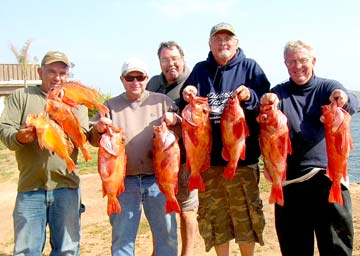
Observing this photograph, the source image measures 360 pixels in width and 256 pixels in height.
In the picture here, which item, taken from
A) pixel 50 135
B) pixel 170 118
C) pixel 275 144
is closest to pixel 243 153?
pixel 275 144

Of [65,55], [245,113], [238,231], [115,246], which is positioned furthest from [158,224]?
[65,55]

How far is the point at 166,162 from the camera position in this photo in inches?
180

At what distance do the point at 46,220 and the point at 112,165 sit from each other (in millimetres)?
1101

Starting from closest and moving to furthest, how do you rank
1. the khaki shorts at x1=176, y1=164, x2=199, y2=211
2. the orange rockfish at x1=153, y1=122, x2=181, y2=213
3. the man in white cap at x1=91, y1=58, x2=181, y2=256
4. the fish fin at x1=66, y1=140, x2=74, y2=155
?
the fish fin at x1=66, y1=140, x2=74, y2=155 → the orange rockfish at x1=153, y1=122, x2=181, y2=213 → the man in white cap at x1=91, y1=58, x2=181, y2=256 → the khaki shorts at x1=176, y1=164, x2=199, y2=211

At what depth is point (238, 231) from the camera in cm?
512

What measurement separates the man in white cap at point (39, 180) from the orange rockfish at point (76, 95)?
37cm

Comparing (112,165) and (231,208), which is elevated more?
(112,165)

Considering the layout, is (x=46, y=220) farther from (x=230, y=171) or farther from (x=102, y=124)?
(x=230, y=171)

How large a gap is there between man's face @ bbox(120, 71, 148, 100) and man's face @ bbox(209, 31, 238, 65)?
849 millimetres

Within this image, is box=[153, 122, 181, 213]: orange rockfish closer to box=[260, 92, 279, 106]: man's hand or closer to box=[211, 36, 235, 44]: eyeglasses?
box=[260, 92, 279, 106]: man's hand

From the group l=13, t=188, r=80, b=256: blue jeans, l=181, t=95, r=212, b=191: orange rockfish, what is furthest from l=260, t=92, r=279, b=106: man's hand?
l=13, t=188, r=80, b=256: blue jeans

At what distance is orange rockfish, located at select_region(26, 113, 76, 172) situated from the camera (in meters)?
4.28

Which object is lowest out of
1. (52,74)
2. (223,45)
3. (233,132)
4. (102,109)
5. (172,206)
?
(172,206)

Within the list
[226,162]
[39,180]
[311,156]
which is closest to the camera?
[311,156]
